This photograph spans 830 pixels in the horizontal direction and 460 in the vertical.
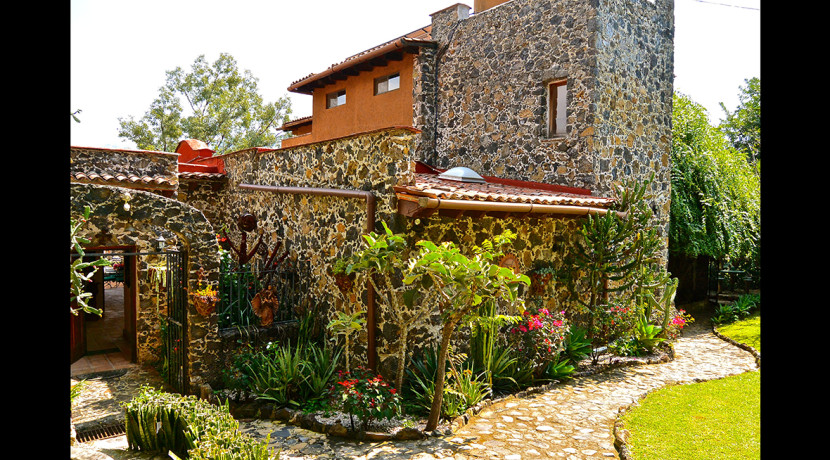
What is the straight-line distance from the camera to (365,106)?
1655cm

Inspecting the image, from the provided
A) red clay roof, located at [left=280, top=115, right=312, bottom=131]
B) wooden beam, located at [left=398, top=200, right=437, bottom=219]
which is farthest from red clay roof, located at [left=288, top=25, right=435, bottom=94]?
wooden beam, located at [left=398, top=200, right=437, bottom=219]

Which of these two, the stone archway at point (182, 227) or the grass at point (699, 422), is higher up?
the stone archway at point (182, 227)

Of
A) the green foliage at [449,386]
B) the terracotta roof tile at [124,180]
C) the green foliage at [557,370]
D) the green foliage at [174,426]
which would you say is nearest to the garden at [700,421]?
the green foliage at [557,370]

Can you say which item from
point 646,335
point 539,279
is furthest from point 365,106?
point 646,335

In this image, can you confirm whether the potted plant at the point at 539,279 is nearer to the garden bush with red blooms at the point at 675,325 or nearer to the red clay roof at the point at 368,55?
the garden bush with red blooms at the point at 675,325

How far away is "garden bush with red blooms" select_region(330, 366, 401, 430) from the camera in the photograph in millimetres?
7191

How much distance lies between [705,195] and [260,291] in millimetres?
12443

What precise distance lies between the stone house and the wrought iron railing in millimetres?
435

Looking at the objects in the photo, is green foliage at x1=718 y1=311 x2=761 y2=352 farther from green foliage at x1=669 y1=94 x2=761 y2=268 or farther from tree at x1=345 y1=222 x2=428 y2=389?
tree at x1=345 y1=222 x2=428 y2=389

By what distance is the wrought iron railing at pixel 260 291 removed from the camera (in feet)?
31.4

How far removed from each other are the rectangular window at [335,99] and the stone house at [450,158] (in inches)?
25.0
